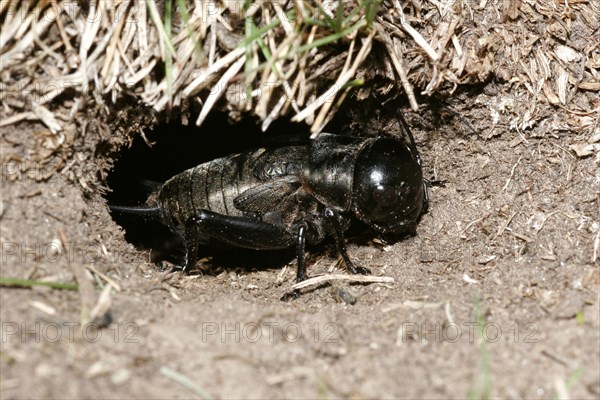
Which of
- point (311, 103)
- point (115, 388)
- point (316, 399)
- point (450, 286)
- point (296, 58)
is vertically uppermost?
point (296, 58)

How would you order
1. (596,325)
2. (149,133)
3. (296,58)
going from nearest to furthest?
(596,325) < (296,58) < (149,133)

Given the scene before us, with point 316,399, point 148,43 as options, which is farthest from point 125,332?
point 148,43

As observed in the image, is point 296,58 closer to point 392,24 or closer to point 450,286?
point 392,24

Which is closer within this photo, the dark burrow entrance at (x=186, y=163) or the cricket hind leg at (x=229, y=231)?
the cricket hind leg at (x=229, y=231)

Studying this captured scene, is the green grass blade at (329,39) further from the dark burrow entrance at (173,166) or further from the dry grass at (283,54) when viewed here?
the dark burrow entrance at (173,166)

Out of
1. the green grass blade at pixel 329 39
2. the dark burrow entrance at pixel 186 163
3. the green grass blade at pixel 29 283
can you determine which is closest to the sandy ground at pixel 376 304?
the green grass blade at pixel 29 283

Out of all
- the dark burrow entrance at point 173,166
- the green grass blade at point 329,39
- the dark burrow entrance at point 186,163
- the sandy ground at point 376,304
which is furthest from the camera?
the dark burrow entrance at point 173,166
